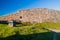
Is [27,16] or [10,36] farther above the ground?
[27,16]

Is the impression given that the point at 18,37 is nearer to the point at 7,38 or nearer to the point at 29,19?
the point at 7,38

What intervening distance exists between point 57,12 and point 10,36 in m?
12.1

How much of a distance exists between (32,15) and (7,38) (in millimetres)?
11052

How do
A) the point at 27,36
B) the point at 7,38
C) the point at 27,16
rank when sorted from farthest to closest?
the point at 27,16, the point at 27,36, the point at 7,38

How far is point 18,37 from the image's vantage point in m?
6.72

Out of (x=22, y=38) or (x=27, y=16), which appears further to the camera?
(x=27, y=16)

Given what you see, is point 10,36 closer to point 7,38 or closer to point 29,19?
point 7,38

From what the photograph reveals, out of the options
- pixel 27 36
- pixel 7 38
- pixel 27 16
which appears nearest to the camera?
pixel 7 38

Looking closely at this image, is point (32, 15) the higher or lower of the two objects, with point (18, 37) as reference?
higher

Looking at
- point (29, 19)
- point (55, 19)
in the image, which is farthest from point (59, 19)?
point (29, 19)

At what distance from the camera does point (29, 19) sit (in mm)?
17328

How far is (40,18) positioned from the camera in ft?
58.3

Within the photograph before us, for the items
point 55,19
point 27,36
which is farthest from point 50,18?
point 27,36

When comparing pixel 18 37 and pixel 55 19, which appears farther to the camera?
pixel 55 19
